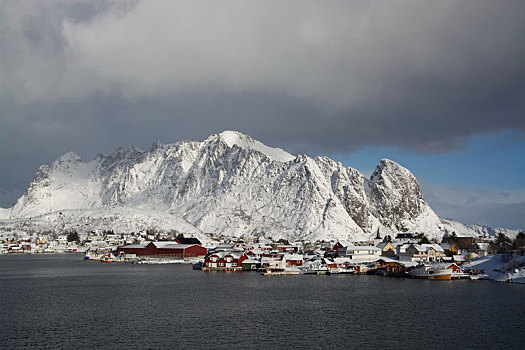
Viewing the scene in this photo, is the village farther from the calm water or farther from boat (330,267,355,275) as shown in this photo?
the calm water

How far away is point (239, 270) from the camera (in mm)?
109750

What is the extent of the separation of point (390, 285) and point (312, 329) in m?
36.7

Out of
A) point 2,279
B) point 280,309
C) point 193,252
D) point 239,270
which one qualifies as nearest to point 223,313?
point 280,309

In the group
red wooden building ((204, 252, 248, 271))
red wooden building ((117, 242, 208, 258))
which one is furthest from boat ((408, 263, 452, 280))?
red wooden building ((117, 242, 208, 258))

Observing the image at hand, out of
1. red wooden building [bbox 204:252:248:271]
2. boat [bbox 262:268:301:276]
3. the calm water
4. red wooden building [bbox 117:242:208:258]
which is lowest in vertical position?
the calm water

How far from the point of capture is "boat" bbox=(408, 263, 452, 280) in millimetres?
87312

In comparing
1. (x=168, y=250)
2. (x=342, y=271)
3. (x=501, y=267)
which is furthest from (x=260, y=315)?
(x=168, y=250)

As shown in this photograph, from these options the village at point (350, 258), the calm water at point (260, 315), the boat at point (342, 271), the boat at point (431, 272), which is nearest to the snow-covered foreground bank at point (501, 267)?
the village at point (350, 258)

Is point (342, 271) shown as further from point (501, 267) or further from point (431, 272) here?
point (501, 267)

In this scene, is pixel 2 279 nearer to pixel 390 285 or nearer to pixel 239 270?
pixel 239 270

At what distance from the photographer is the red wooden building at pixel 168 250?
15338cm

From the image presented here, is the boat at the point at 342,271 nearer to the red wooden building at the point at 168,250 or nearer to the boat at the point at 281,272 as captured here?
the boat at the point at 281,272

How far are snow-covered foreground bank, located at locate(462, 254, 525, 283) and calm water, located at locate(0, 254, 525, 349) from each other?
3627mm

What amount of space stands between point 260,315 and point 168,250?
10851cm
